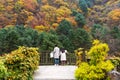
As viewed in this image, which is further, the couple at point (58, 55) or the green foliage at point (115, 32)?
the green foliage at point (115, 32)

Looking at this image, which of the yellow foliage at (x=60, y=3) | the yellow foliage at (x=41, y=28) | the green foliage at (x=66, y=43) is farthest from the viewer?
the yellow foliage at (x=60, y=3)

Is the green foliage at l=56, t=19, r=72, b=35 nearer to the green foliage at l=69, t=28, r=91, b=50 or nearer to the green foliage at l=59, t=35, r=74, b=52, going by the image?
the green foliage at l=69, t=28, r=91, b=50

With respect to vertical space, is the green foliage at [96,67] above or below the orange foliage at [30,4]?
below

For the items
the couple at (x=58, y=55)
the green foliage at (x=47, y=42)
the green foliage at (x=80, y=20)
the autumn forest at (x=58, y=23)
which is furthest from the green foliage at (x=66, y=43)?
the couple at (x=58, y=55)

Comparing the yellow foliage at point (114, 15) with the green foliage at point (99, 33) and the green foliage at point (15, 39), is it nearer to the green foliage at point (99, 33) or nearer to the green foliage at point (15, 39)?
the green foliage at point (99, 33)

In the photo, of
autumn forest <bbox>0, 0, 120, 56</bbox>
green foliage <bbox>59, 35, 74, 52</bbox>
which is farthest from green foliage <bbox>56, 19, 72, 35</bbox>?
green foliage <bbox>59, 35, 74, 52</bbox>

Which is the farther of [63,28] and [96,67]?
[63,28]

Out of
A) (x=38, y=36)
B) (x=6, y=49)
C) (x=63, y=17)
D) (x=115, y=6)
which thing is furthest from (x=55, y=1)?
(x=6, y=49)

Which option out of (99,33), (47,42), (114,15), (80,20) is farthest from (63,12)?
(47,42)

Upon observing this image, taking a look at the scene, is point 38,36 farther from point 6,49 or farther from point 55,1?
point 55,1

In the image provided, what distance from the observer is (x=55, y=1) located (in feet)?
172

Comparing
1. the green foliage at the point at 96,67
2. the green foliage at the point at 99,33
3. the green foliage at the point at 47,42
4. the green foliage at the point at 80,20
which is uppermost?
the green foliage at the point at 80,20

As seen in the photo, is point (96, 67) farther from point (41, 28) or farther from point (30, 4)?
point (30, 4)

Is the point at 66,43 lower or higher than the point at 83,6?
lower
